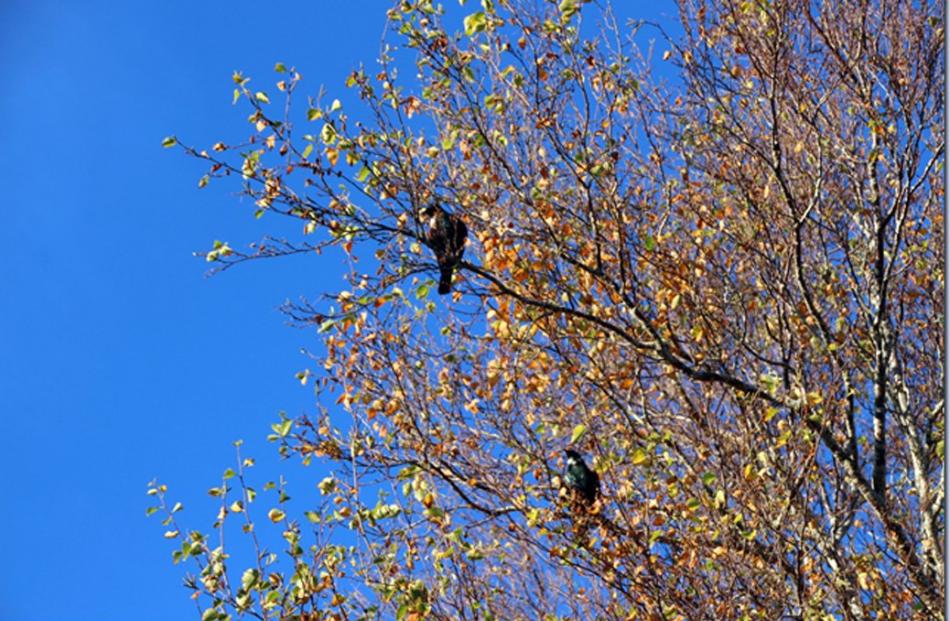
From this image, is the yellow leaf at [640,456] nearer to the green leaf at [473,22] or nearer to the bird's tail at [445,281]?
the bird's tail at [445,281]

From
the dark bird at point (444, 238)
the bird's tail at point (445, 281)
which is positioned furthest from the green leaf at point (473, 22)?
the bird's tail at point (445, 281)

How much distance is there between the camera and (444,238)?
6203 millimetres

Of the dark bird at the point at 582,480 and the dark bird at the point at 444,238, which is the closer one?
the dark bird at the point at 444,238

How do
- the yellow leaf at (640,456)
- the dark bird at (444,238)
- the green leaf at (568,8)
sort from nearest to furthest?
1. the dark bird at (444,238)
2. the yellow leaf at (640,456)
3. the green leaf at (568,8)

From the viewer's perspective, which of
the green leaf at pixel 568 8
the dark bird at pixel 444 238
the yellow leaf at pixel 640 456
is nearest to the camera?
the dark bird at pixel 444 238

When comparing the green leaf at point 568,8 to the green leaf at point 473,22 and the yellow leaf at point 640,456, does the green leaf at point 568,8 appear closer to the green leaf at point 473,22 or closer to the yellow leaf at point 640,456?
the green leaf at point 473,22

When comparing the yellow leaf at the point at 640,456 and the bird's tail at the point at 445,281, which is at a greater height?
the bird's tail at the point at 445,281

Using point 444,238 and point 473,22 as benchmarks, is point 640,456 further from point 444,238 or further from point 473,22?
point 473,22

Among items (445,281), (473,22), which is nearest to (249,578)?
(445,281)

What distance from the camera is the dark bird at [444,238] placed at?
19.5 ft

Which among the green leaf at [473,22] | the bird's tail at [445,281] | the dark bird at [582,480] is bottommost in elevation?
the dark bird at [582,480]

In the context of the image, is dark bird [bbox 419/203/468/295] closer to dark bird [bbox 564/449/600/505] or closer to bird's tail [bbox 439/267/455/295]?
bird's tail [bbox 439/267/455/295]

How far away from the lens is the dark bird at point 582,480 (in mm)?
6691

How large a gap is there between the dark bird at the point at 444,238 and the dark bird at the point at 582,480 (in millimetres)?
1484
